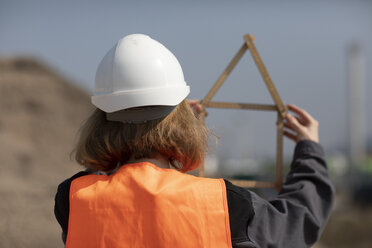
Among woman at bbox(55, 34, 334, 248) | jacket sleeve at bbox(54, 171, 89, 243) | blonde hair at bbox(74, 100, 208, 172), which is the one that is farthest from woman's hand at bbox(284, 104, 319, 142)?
jacket sleeve at bbox(54, 171, 89, 243)

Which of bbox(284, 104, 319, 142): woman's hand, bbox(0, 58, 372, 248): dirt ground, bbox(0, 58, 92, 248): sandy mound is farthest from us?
bbox(0, 58, 92, 248): sandy mound

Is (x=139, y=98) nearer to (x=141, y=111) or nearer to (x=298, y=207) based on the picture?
(x=141, y=111)

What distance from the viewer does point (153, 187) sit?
151cm

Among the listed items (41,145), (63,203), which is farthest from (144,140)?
(41,145)

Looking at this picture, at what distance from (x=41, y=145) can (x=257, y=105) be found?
20.0 m

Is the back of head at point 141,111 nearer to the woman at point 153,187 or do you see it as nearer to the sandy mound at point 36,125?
the woman at point 153,187

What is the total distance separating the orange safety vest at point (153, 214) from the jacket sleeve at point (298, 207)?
129 millimetres

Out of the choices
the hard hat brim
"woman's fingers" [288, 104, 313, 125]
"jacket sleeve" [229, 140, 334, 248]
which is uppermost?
the hard hat brim

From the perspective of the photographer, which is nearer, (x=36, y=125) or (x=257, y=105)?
(x=257, y=105)

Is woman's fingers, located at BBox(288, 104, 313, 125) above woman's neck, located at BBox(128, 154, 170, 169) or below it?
above

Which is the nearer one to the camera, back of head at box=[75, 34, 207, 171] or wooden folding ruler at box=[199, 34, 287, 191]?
back of head at box=[75, 34, 207, 171]

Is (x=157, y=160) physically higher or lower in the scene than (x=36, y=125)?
higher

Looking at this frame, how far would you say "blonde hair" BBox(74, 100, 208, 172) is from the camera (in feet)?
5.26

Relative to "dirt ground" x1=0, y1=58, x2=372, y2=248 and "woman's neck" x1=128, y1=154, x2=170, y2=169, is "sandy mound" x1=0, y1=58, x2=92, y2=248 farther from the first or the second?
"woman's neck" x1=128, y1=154, x2=170, y2=169
